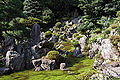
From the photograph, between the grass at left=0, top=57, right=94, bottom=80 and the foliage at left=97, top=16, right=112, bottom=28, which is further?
the foliage at left=97, top=16, right=112, bottom=28

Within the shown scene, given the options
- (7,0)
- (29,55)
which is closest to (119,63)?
(29,55)

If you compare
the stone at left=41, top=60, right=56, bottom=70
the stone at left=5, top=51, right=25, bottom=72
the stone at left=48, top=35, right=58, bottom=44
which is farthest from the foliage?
the stone at left=5, top=51, right=25, bottom=72

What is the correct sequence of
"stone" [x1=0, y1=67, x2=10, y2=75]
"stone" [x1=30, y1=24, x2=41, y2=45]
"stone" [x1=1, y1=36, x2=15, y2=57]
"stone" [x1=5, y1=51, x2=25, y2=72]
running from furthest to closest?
"stone" [x1=30, y1=24, x2=41, y2=45], "stone" [x1=1, y1=36, x2=15, y2=57], "stone" [x1=5, y1=51, x2=25, y2=72], "stone" [x1=0, y1=67, x2=10, y2=75]

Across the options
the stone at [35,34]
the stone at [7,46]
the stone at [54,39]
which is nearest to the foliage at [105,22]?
the stone at [54,39]

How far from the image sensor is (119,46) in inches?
293

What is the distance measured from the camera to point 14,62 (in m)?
7.98

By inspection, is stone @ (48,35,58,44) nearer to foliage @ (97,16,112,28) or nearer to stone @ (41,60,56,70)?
foliage @ (97,16,112,28)

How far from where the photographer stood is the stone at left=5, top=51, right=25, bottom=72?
7.87m

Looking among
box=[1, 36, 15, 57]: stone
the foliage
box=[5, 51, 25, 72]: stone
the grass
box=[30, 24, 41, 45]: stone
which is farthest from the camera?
box=[30, 24, 41, 45]: stone

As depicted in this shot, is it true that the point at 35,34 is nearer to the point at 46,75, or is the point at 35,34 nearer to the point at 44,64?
the point at 44,64

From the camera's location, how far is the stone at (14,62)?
787 cm

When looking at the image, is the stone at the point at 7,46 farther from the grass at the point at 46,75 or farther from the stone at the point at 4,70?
the grass at the point at 46,75

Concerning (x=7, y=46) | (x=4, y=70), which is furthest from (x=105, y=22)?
(x=4, y=70)

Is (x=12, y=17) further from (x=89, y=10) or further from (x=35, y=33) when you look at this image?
(x=89, y=10)
